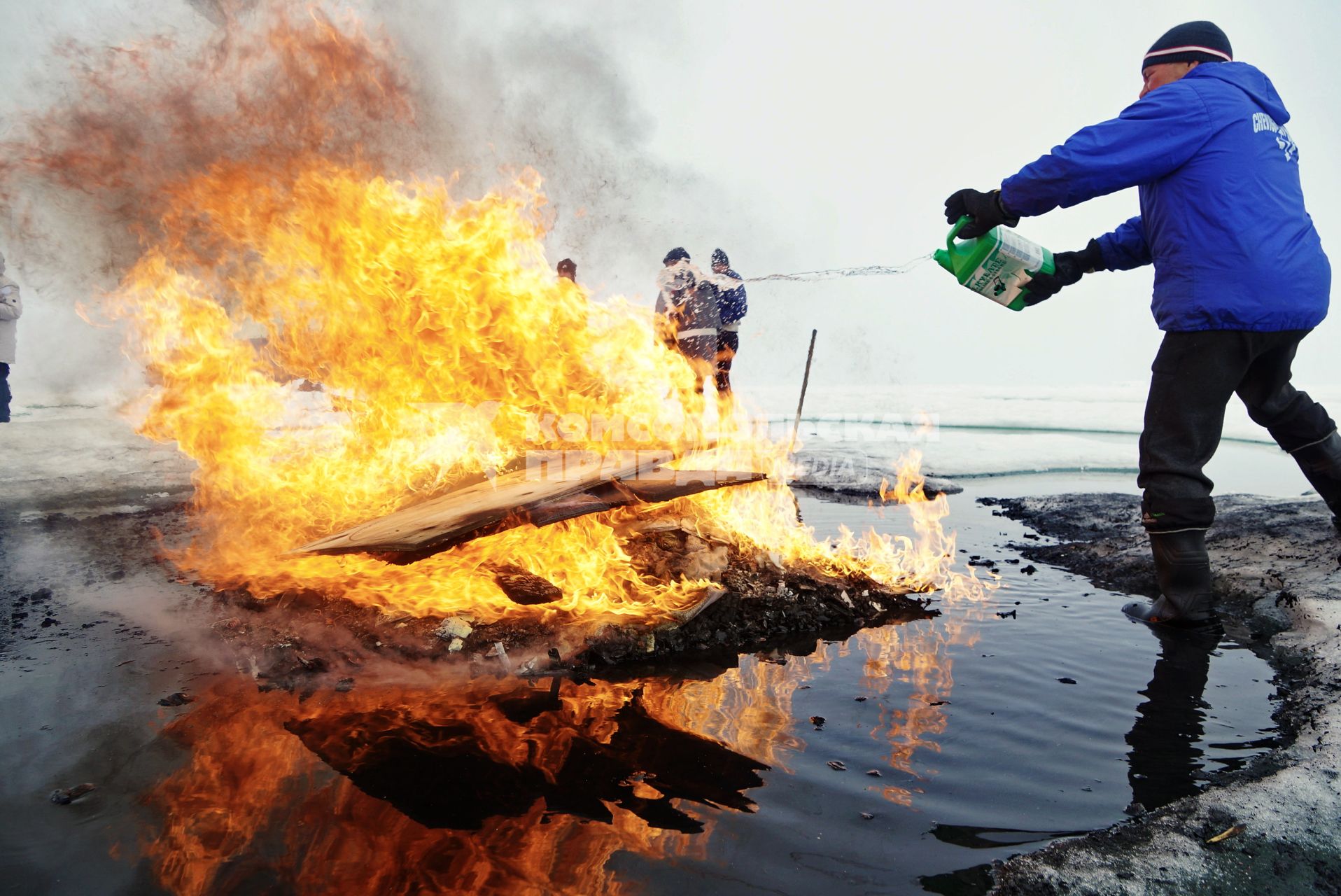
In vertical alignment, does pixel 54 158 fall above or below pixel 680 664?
above

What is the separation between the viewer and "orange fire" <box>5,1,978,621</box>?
482 cm

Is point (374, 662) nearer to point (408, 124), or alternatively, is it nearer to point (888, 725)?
point (888, 725)

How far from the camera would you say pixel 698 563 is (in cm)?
416

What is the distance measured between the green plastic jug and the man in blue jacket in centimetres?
69

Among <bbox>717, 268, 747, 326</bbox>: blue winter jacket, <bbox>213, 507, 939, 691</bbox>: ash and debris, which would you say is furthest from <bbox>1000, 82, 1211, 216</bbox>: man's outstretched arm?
<bbox>717, 268, 747, 326</bbox>: blue winter jacket

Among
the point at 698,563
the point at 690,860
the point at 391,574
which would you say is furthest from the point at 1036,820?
the point at 391,574

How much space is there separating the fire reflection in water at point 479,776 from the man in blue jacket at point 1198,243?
1713mm

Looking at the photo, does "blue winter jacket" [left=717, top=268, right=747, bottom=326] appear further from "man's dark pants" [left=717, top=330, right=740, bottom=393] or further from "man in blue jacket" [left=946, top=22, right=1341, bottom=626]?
"man in blue jacket" [left=946, top=22, right=1341, bottom=626]

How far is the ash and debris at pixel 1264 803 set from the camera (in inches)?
71.4

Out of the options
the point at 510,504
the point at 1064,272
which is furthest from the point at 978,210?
the point at 510,504

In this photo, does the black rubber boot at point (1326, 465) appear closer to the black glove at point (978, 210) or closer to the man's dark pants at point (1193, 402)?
the man's dark pants at point (1193, 402)

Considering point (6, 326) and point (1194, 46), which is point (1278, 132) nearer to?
point (1194, 46)

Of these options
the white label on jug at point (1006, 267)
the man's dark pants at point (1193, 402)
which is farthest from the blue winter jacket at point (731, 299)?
the man's dark pants at point (1193, 402)

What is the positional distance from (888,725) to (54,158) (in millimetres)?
6328
